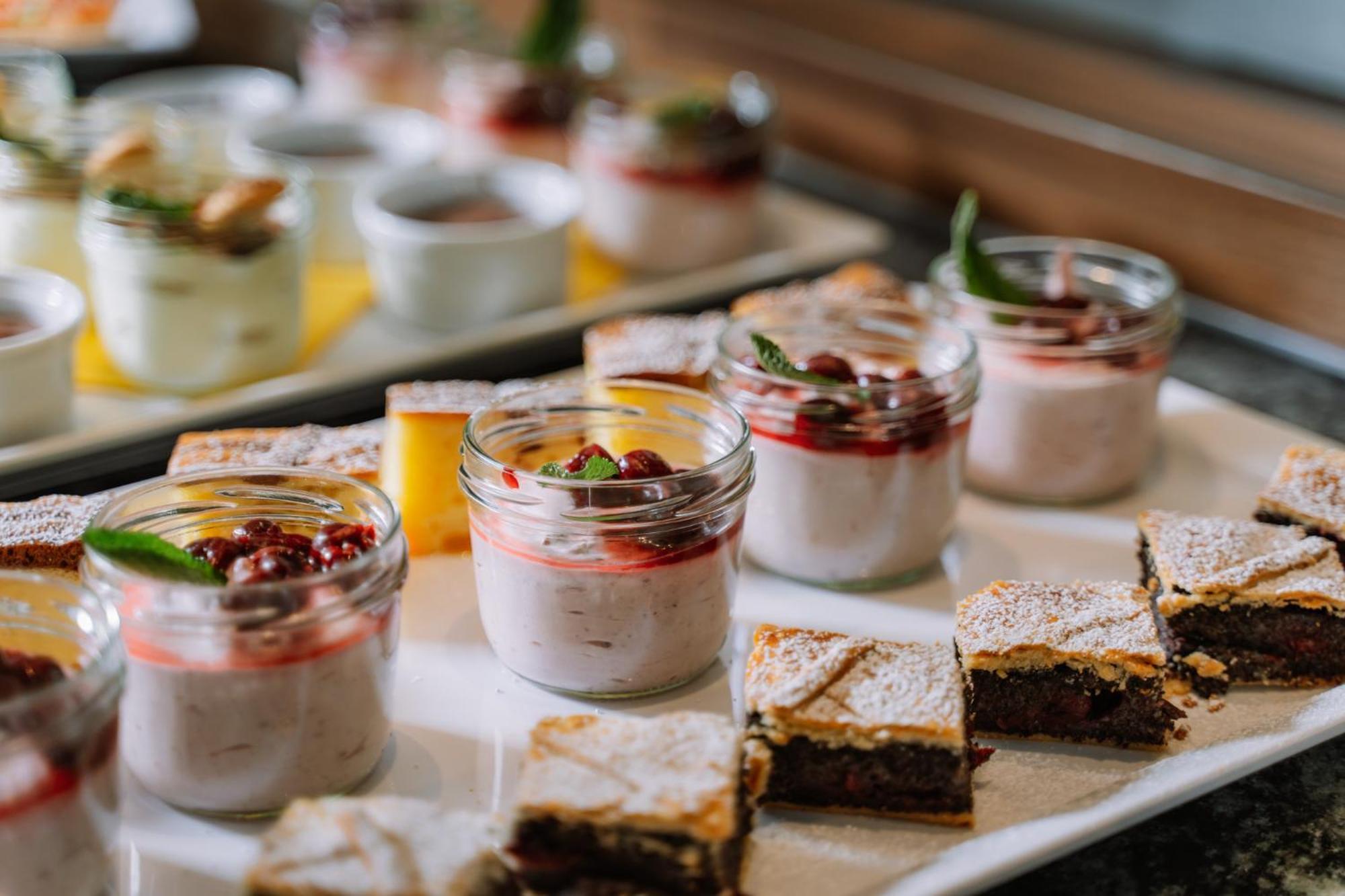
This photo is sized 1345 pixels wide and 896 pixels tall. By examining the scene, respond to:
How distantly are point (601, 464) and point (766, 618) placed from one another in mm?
441

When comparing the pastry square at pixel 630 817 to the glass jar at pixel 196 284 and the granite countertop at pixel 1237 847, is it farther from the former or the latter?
the glass jar at pixel 196 284

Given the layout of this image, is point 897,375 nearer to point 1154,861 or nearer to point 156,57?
point 1154,861

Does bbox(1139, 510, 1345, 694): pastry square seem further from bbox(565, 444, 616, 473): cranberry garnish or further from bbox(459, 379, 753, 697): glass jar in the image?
bbox(565, 444, 616, 473): cranberry garnish

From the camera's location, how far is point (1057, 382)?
99.5 inches

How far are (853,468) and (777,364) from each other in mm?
209

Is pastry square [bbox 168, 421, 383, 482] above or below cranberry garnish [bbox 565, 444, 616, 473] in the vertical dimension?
below

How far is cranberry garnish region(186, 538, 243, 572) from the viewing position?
70.9 inches

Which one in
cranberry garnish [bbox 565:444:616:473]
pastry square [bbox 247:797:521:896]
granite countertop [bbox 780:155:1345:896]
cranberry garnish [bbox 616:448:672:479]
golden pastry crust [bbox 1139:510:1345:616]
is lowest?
granite countertop [bbox 780:155:1345:896]

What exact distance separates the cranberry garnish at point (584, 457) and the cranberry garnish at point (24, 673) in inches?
28.4

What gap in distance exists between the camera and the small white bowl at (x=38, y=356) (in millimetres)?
2529

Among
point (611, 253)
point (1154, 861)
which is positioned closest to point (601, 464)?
point (1154, 861)

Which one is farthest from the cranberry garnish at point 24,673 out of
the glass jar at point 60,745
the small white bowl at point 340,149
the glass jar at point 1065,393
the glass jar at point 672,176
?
the glass jar at point 672,176

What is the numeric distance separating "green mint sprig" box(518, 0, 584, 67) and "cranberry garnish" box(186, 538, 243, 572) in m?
2.37

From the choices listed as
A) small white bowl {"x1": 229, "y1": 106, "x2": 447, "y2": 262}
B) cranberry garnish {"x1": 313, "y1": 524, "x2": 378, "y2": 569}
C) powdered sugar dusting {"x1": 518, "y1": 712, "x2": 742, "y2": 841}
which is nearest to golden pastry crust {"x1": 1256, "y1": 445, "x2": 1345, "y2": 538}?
powdered sugar dusting {"x1": 518, "y1": 712, "x2": 742, "y2": 841}
